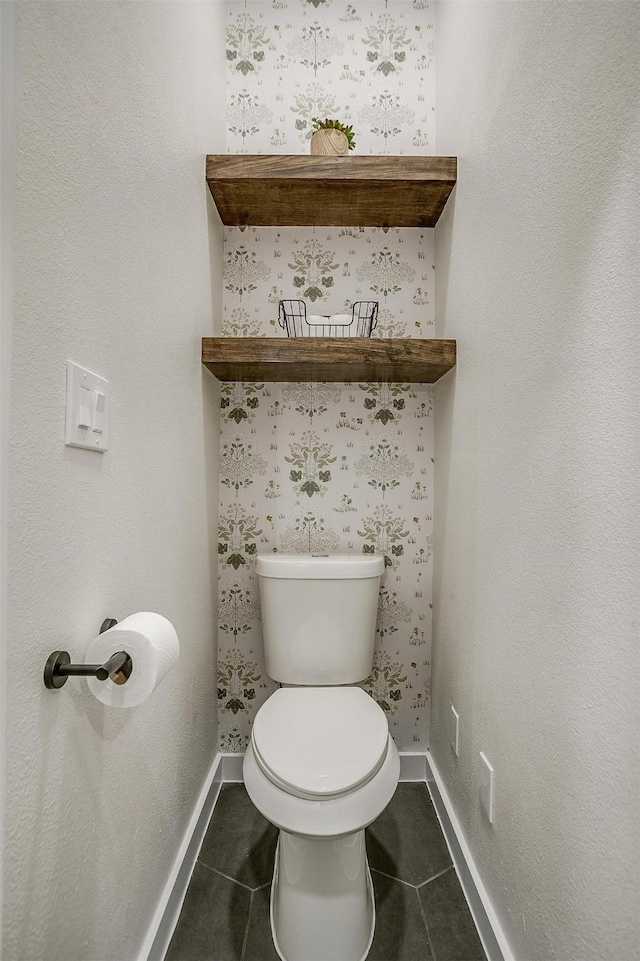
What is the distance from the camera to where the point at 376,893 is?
1231mm

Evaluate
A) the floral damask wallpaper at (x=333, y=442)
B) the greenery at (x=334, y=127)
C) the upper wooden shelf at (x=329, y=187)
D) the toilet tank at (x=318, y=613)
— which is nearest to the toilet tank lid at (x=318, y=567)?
the toilet tank at (x=318, y=613)

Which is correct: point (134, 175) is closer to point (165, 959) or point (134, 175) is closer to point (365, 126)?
point (365, 126)

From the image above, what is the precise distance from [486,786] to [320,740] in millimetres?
388

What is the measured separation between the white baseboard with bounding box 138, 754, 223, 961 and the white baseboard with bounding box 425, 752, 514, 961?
69 centimetres

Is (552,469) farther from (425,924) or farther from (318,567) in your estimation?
(425,924)

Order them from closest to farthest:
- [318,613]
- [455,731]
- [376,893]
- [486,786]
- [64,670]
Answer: [64,670] < [486,786] < [376,893] < [455,731] < [318,613]

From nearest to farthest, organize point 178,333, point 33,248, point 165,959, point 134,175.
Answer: point 33,248 < point 134,175 < point 165,959 < point 178,333

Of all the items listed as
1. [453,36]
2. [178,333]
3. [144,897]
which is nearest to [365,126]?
[453,36]

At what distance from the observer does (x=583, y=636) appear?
739 millimetres

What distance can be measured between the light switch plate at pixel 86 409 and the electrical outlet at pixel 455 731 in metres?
1.16

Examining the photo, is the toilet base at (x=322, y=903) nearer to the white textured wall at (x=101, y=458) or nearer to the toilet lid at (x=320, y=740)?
the toilet lid at (x=320, y=740)

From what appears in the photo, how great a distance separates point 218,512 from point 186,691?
0.60 meters

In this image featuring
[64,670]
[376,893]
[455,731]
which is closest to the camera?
[64,670]

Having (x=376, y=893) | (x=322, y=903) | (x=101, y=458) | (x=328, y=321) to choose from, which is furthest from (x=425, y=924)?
(x=328, y=321)
